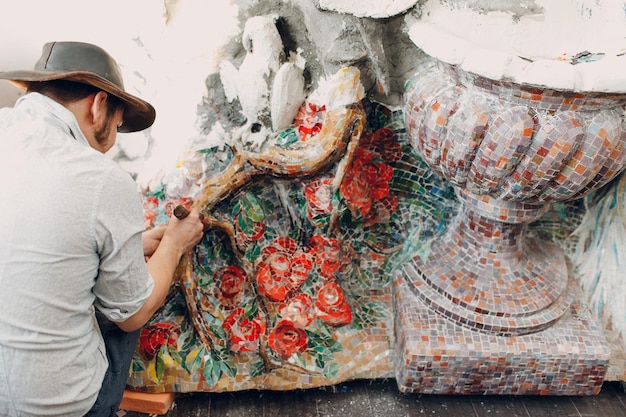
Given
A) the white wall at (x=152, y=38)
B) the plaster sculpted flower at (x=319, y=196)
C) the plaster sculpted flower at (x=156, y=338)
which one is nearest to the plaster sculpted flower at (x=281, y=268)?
the plaster sculpted flower at (x=319, y=196)

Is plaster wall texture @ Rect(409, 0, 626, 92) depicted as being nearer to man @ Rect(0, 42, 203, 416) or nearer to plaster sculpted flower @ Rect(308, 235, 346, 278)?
plaster sculpted flower @ Rect(308, 235, 346, 278)

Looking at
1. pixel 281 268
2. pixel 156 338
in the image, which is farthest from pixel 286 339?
pixel 156 338

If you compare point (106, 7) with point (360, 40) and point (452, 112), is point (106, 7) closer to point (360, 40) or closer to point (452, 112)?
point (360, 40)

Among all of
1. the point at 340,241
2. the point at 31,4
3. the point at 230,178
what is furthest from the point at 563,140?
the point at 31,4

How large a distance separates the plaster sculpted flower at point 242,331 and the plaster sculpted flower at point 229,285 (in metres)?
0.04

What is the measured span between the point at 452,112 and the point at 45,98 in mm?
860

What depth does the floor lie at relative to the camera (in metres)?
1.55

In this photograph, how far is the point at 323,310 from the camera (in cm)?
164

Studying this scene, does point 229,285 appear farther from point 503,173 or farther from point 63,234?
point 503,173

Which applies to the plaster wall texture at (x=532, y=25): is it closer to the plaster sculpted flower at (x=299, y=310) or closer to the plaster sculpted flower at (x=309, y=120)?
the plaster sculpted flower at (x=309, y=120)

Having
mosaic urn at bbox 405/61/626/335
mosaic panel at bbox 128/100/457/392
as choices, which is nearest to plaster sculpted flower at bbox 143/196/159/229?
mosaic panel at bbox 128/100/457/392

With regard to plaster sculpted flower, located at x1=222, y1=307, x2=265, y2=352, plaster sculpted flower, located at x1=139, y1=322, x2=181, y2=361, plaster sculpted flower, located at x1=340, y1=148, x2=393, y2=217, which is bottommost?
plaster sculpted flower, located at x1=222, y1=307, x2=265, y2=352

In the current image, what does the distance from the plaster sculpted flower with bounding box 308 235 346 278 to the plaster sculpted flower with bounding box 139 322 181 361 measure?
0.43 metres

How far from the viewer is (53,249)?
997 millimetres
